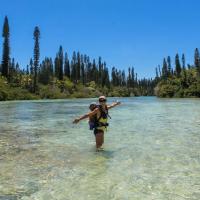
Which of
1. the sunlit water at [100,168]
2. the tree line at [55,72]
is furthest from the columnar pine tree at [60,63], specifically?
the sunlit water at [100,168]

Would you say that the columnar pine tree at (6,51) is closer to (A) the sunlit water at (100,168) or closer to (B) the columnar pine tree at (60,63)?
(B) the columnar pine tree at (60,63)

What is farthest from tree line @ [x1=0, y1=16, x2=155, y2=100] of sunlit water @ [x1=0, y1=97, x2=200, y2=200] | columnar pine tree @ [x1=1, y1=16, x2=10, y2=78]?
sunlit water @ [x1=0, y1=97, x2=200, y2=200]

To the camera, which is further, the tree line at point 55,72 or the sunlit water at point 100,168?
the tree line at point 55,72

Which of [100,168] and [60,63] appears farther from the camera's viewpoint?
[60,63]

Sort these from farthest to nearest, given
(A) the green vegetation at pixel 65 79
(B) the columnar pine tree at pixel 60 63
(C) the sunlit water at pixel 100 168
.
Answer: (B) the columnar pine tree at pixel 60 63 → (A) the green vegetation at pixel 65 79 → (C) the sunlit water at pixel 100 168

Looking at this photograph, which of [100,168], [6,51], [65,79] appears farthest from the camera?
[65,79]

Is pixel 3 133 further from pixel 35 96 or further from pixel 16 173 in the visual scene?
pixel 35 96

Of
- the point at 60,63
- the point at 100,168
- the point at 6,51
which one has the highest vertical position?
the point at 6,51

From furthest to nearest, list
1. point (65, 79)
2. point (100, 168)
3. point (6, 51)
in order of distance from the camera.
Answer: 1. point (65, 79)
2. point (6, 51)
3. point (100, 168)

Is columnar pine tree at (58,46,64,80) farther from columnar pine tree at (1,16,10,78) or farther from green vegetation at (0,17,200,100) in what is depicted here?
columnar pine tree at (1,16,10,78)

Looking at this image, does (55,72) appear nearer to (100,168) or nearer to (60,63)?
(60,63)

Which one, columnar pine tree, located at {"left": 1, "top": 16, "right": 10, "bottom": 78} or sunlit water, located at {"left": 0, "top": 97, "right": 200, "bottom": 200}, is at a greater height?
columnar pine tree, located at {"left": 1, "top": 16, "right": 10, "bottom": 78}

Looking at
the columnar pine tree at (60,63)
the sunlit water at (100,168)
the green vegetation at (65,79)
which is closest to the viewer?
the sunlit water at (100,168)

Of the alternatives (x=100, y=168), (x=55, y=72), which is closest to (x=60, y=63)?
(x=55, y=72)
